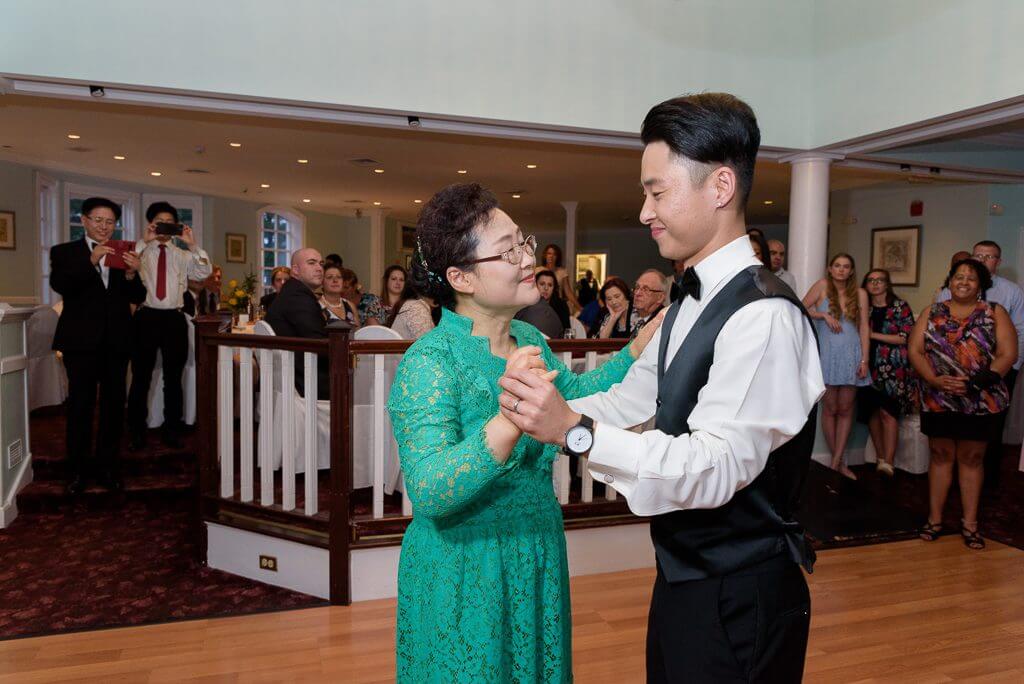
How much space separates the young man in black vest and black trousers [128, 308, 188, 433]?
526 cm

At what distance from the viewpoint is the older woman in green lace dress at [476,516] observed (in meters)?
1.56

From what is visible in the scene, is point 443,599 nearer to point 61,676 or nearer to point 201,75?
point 61,676

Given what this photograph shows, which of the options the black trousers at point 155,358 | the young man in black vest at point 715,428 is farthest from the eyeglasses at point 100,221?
the young man in black vest at point 715,428

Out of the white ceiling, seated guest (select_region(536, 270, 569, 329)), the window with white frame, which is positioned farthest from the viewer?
the window with white frame

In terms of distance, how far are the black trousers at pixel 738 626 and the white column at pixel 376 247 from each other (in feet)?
52.4

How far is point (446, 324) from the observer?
1.64 m

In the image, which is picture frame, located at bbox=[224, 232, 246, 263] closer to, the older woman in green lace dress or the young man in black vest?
the older woman in green lace dress

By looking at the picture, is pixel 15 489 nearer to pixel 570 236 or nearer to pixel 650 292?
pixel 650 292

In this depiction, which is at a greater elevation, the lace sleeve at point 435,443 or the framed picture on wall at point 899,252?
the framed picture on wall at point 899,252

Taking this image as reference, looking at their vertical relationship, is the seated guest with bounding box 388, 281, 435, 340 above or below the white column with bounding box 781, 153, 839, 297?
below

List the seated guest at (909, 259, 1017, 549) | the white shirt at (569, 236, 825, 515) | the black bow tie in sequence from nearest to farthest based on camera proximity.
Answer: the white shirt at (569, 236, 825, 515) < the black bow tie < the seated guest at (909, 259, 1017, 549)

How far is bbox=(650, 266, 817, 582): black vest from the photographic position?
1284 mm

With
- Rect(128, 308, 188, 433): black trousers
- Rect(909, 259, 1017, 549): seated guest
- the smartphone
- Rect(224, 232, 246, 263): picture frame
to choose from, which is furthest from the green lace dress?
Rect(224, 232, 246, 263): picture frame

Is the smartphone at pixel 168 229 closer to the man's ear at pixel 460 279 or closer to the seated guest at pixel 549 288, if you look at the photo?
the seated guest at pixel 549 288
